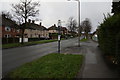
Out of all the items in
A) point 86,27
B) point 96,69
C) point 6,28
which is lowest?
point 96,69

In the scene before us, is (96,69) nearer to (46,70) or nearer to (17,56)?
(46,70)

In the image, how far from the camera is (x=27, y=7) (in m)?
27.4

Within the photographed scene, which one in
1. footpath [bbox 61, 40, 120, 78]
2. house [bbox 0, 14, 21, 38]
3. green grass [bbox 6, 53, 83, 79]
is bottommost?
footpath [bbox 61, 40, 120, 78]

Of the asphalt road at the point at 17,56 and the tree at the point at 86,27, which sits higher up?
the tree at the point at 86,27

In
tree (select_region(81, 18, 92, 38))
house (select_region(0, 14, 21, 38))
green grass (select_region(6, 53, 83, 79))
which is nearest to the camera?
green grass (select_region(6, 53, 83, 79))

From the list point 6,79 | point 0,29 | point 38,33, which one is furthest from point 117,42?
point 38,33

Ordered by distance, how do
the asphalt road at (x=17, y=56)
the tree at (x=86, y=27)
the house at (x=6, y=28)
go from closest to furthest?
1. the asphalt road at (x=17, y=56)
2. the house at (x=6, y=28)
3. the tree at (x=86, y=27)

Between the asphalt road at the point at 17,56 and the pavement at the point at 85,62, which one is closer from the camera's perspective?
the pavement at the point at 85,62

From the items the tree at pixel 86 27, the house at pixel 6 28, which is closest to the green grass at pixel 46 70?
the house at pixel 6 28

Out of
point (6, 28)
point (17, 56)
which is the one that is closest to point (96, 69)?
point (17, 56)

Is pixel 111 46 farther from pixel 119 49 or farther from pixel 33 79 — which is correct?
pixel 33 79

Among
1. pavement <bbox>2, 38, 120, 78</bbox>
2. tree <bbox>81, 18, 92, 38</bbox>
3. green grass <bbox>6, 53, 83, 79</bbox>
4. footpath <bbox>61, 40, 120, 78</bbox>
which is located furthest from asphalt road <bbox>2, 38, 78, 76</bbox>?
tree <bbox>81, 18, 92, 38</bbox>

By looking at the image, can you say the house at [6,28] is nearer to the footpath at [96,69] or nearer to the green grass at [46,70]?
the footpath at [96,69]

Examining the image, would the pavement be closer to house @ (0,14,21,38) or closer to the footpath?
the footpath
